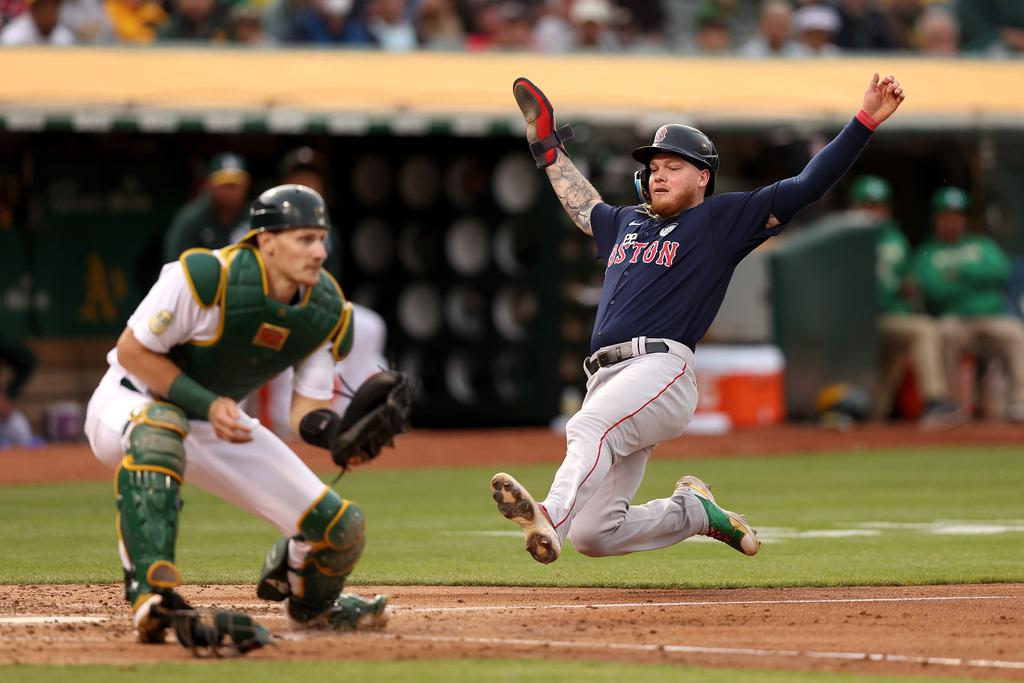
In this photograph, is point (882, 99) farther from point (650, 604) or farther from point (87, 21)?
point (87, 21)

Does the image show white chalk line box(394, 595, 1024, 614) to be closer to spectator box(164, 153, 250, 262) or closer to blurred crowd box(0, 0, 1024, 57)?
spectator box(164, 153, 250, 262)

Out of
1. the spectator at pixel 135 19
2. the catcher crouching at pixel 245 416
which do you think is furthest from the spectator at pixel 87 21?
the catcher crouching at pixel 245 416

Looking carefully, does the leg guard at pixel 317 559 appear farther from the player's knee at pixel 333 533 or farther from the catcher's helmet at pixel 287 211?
the catcher's helmet at pixel 287 211

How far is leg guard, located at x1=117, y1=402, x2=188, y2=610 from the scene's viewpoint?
5.34 metres

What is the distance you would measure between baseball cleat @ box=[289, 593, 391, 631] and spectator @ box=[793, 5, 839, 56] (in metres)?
12.6

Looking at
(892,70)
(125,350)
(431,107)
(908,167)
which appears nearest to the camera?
(125,350)

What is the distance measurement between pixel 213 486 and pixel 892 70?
12.4m

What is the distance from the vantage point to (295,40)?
1566 cm

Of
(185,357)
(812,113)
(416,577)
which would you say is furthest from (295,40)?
(185,357)

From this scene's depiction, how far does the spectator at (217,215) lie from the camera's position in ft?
37.2

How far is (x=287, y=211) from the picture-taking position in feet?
18.4

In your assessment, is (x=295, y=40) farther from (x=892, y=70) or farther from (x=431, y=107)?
(x=892, y=70)

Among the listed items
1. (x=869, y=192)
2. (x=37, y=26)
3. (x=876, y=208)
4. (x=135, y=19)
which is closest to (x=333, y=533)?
(x=37, y=26)

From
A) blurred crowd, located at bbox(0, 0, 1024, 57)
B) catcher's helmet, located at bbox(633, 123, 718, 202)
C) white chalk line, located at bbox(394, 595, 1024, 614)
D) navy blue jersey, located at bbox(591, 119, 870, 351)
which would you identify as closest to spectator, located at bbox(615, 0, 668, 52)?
blurred crowd, located at bbox(0, 0, 1024, 57)
